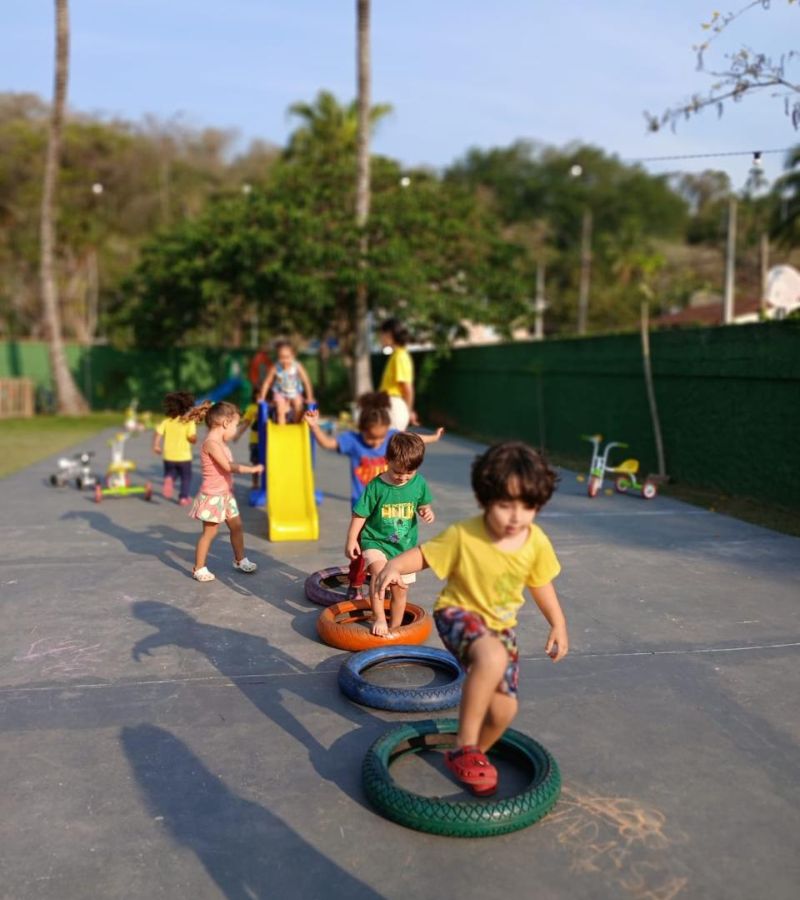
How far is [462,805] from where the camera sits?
3.06m

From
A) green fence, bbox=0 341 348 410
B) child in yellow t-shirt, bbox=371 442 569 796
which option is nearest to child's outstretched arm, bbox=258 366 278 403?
child in yellow t-shirt, bbox=371 442 569 796

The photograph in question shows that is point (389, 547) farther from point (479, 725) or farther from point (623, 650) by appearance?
point (479, 725)

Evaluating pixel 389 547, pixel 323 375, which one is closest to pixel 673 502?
pixel 389 547

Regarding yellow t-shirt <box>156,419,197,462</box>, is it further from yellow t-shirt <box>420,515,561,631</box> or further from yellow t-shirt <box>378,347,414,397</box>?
yellow t-shirt <box>420,515,561,631</box>

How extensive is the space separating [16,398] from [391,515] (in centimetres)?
2234

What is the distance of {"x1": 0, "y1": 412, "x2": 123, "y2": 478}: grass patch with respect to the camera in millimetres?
14586

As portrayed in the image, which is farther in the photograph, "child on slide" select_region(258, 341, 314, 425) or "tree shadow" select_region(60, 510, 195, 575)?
"child on slide" select_region(258, 341, 314, 425)

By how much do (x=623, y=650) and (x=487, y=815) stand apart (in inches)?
90.5

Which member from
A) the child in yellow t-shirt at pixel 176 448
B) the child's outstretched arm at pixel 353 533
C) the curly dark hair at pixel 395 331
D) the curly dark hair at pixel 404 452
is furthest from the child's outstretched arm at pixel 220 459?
the curly dark hair at pixel 395 331

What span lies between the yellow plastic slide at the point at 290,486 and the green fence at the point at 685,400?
549cm

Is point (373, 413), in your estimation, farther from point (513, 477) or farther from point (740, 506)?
point (740, 506)

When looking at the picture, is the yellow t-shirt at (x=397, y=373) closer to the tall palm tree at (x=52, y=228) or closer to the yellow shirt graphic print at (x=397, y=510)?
the yellow shirt graphic print at (x=397, y=510)

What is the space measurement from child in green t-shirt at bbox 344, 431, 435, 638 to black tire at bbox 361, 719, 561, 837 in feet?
5.06

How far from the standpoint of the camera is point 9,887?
2.79 meters
